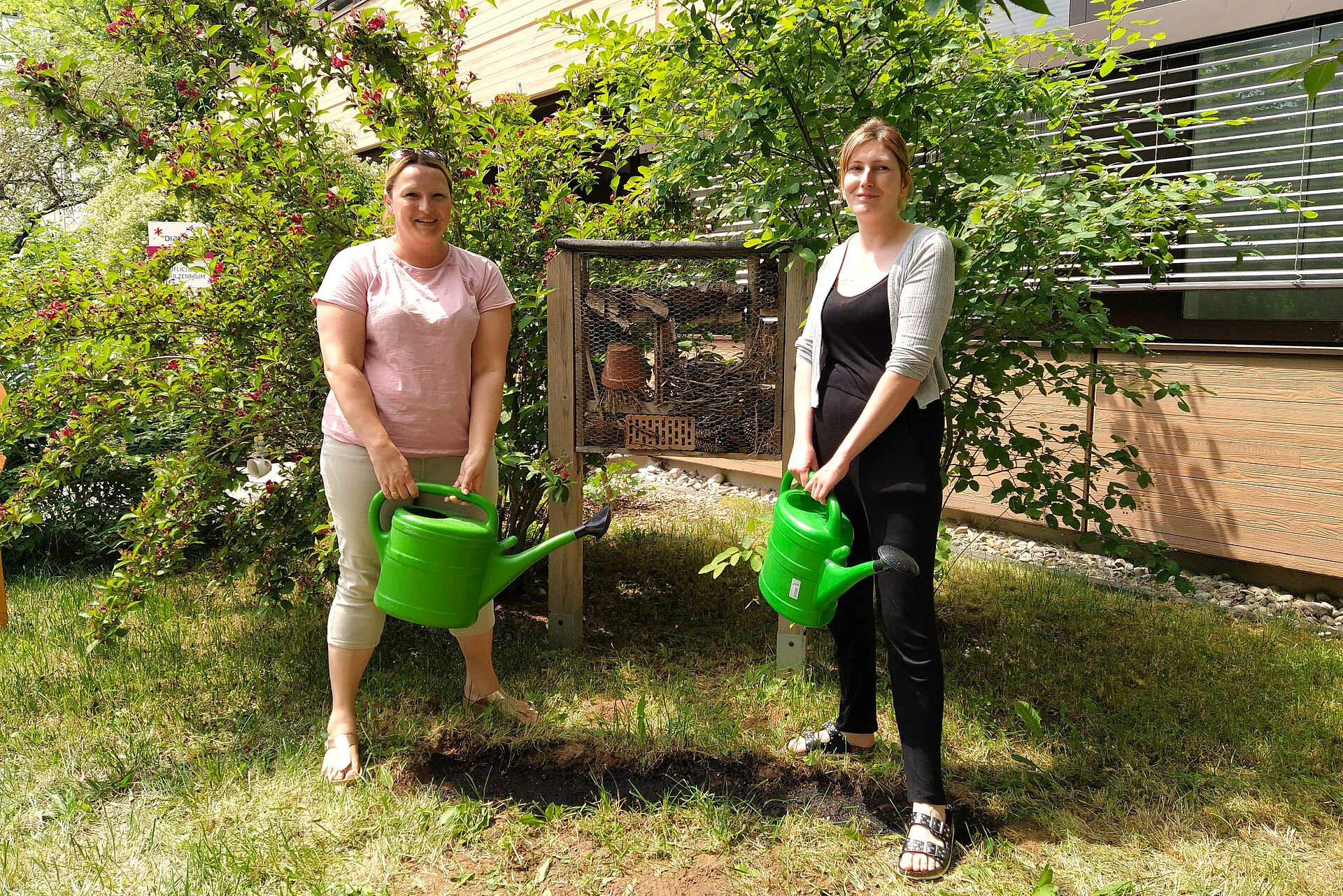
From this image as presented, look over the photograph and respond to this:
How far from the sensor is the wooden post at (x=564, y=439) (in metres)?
3.47

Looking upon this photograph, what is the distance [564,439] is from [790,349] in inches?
35.1

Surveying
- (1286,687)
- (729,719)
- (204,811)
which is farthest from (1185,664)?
(204,811)

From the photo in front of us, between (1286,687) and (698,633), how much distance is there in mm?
2103

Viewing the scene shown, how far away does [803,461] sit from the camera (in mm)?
2559

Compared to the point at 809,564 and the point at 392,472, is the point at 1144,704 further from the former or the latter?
the point at 392,472

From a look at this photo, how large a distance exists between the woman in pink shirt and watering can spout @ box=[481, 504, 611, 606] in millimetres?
278

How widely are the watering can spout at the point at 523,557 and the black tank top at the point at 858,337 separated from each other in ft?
2.34

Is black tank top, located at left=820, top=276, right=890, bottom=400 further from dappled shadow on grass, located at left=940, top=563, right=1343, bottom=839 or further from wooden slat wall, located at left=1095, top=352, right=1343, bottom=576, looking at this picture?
wooden slat wall, located at left=1095, top=352, right=1343, bottom=576

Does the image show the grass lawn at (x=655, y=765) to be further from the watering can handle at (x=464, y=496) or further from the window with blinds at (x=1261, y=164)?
the window with blinds at (x=1261, y=164)

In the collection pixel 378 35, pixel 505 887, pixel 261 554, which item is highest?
pixel 378 35

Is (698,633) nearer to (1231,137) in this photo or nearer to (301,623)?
(301,623)

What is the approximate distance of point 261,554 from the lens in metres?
3.59

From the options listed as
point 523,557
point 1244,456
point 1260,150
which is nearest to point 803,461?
point 523,557

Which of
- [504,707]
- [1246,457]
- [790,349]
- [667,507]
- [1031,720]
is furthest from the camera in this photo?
[667,507]
